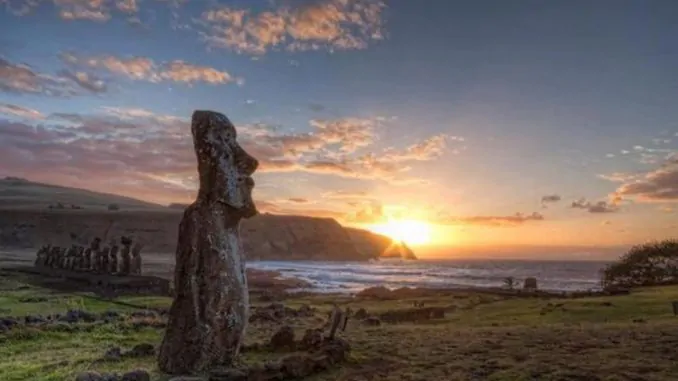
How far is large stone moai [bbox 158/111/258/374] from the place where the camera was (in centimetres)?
1251

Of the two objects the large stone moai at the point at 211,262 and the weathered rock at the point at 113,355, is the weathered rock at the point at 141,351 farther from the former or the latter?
the large stone moai at the point at 211,262

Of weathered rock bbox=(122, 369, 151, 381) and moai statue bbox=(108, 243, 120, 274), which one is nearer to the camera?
weathered rock bbox=(122, 369, 151, 381)

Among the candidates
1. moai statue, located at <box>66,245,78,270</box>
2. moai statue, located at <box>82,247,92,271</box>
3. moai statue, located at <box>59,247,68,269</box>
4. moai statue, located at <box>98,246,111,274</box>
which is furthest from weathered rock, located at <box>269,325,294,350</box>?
moai statue, located at <box>59,247,68,269</box>

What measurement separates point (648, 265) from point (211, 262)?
4967 centimetres

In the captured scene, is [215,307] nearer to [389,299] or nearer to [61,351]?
[61,351]

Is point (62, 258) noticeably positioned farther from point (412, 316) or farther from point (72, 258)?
point (412, 316)

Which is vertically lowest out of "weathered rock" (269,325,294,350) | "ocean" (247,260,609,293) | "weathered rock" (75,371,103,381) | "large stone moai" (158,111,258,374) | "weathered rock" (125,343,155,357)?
"ocean" (247,260,609,293)

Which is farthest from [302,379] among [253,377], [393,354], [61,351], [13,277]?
[13,277]

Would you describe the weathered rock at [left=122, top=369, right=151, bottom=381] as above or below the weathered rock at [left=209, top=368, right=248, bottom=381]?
above

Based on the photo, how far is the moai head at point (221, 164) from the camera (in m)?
13.4

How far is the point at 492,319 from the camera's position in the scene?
27.5 m

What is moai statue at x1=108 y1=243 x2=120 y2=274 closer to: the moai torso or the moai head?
the moai torso

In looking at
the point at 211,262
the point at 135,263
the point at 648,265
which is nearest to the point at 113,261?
the point at 135,263

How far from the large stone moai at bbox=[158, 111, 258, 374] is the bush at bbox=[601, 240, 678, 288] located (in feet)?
146
